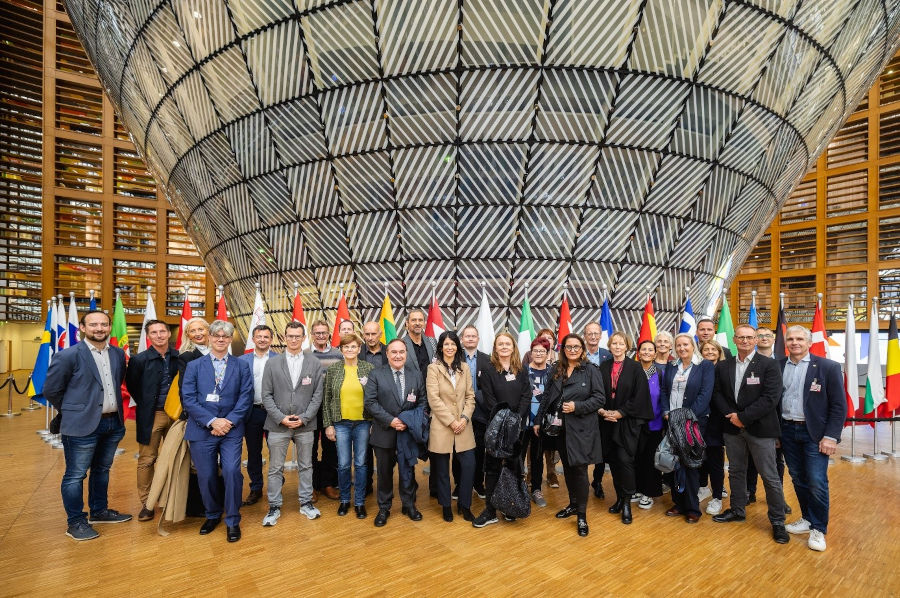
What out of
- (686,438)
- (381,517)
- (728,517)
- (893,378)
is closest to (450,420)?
(381,517)

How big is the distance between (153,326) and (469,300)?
30.0ft

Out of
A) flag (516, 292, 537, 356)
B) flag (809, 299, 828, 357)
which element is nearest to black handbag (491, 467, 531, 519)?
flag (516, 292, 537, 356)

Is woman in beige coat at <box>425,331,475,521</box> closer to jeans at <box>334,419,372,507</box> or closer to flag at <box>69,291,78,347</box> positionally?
jeans at <box>334,419,372,507</box>

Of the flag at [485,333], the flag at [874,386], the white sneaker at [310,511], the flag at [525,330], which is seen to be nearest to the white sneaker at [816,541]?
the white sneaker at [310,511]

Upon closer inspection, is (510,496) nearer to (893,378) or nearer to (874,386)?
(874,386)

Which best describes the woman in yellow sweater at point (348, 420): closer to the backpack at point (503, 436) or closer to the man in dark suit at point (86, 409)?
the backpack at point (503, 436)

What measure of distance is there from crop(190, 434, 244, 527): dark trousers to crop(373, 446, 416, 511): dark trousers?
137 cm

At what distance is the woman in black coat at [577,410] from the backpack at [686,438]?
0.75 metres

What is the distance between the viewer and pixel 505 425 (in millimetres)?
4887

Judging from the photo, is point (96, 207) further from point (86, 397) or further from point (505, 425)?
point (505, 425)

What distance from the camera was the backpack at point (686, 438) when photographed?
493 centimetres

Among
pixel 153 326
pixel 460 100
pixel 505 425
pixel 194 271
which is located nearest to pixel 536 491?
pixel 505 425

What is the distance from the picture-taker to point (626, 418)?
520 centimetres

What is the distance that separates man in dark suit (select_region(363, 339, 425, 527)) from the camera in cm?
509
